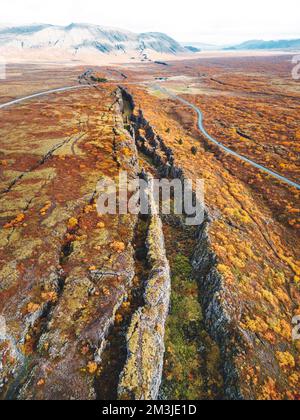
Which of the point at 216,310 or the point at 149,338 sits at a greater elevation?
the point at 149,338

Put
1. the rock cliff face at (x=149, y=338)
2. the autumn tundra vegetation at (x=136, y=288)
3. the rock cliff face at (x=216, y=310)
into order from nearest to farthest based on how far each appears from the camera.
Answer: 1. the rock cliff face at (x=149, y=338)
2. the autumn tundra vegetation at (x=136, y=288)
3. the rock cliff face at (x=216, y=310)

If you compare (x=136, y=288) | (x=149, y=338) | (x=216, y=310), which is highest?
(x=136, y=288)

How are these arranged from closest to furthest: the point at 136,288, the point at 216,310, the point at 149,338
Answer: the point at 149,338 → the point at 136,288 → the point at 216,310

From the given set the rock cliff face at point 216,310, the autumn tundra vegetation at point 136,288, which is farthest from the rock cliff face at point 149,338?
the rock cliff face at point 216,310

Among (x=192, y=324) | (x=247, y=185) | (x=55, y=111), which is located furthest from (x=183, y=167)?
(x=55, y=111)

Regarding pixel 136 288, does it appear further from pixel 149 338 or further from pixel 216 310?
pixel 216 310

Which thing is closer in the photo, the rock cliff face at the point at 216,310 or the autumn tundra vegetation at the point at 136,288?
the autumn tundra vegetation at the point at 136,288

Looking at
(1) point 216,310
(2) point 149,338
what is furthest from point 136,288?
(1) point 216,310

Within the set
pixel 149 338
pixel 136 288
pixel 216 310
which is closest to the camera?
pixel 149 338

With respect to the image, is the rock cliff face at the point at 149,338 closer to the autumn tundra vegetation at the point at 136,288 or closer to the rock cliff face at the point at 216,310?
the autumn tundra vegetation at the point at 136,288

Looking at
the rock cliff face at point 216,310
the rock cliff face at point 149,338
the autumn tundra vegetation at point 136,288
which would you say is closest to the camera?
the rock cliff face at point 149,338

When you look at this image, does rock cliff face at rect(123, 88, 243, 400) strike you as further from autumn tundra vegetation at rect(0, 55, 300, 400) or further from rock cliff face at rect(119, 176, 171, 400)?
rock cliff face at rect(119, 176, 171, 400)
